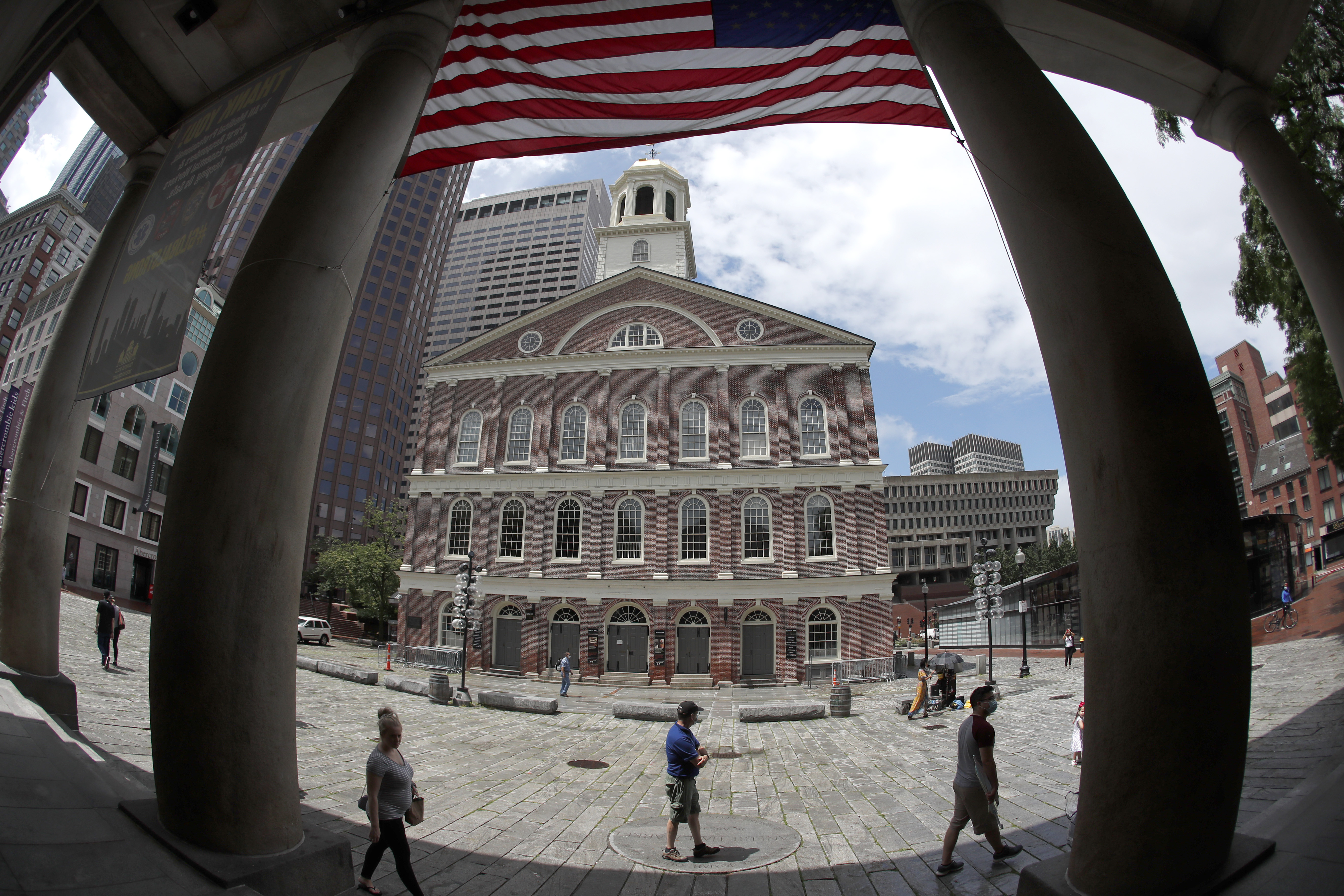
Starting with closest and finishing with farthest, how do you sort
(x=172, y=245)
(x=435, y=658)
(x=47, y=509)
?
(x=172, y=245) < (x=47, y=509) < (x=435, y=658)

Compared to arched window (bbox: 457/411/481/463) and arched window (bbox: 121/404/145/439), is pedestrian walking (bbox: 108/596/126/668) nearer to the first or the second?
arched window (bbox: 457/411/481/463)

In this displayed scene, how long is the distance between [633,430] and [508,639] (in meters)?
11.7

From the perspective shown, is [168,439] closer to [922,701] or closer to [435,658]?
[435,658]

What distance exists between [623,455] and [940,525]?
307 feet

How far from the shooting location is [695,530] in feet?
93.0

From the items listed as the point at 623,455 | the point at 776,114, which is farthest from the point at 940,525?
the point at 776,114

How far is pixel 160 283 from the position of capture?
472 centimetres

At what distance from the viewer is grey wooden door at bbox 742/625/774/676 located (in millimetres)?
26953

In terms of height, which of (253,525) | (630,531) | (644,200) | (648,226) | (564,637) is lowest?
(564,637)

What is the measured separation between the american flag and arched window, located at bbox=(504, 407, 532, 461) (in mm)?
23765

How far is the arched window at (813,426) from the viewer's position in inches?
1135

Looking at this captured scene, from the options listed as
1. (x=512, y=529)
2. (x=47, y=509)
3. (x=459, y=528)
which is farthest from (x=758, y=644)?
(x=47, y=509)

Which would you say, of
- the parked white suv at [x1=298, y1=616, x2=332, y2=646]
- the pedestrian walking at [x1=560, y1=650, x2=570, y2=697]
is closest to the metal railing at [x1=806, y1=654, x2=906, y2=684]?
the pedestrian walking at [x1=560, y1=650, x2=570, y2=697]

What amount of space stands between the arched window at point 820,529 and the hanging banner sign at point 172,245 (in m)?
25.4
